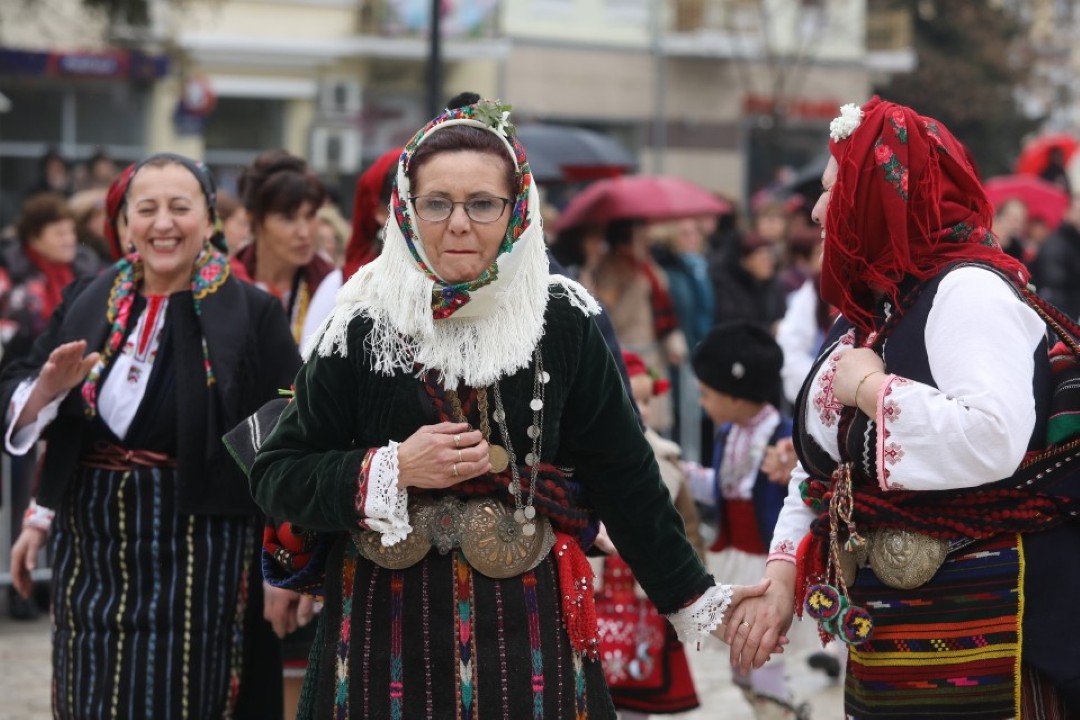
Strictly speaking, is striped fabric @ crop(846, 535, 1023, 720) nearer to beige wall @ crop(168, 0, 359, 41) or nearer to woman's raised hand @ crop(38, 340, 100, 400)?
woman's raised hand @ crop(38, 340, 100, 400)

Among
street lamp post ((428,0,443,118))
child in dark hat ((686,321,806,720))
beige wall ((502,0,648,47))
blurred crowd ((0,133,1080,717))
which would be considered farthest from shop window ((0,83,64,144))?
child in dark hat ((686,321,806,720))

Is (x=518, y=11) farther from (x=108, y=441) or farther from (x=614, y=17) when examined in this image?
(x=108, y=441)

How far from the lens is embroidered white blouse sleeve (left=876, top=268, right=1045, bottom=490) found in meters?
3.14

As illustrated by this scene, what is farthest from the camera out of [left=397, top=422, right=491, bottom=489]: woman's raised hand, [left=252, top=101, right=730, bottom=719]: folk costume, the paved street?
the paved street

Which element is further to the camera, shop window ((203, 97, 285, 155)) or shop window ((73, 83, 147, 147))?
shop window ((203, 97, 285, 155))

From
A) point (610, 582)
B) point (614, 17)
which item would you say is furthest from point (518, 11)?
point (610, 582)

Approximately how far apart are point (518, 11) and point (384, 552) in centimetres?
2516

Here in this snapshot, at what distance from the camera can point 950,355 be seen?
10.5 feet

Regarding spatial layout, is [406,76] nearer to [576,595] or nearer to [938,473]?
[576,595]

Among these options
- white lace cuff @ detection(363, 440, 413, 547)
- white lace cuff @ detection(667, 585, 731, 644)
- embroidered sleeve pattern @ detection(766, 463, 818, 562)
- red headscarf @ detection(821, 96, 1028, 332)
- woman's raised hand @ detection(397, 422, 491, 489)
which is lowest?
white lace cuff @ detection(667, 585, 731, 644)

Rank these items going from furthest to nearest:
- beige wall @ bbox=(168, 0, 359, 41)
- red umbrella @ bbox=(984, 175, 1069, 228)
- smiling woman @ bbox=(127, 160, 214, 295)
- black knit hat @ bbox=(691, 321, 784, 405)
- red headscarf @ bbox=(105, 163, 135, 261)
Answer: beige wall @ bbox=(168, 0, 359, 41)
red umbrella @ bbox=(984, 175, 1069, 228)
black knit hat @ bbox=(691, 321, 784, 405)
red headscarf @ bbox=(105, 163, 135, 261)
smiling woman @ bbox=(127, 160, 214, 295)

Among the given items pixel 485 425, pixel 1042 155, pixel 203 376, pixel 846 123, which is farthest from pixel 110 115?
pixel 485 425

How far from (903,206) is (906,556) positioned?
0.75 m

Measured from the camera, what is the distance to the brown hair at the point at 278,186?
5766 millimetres
